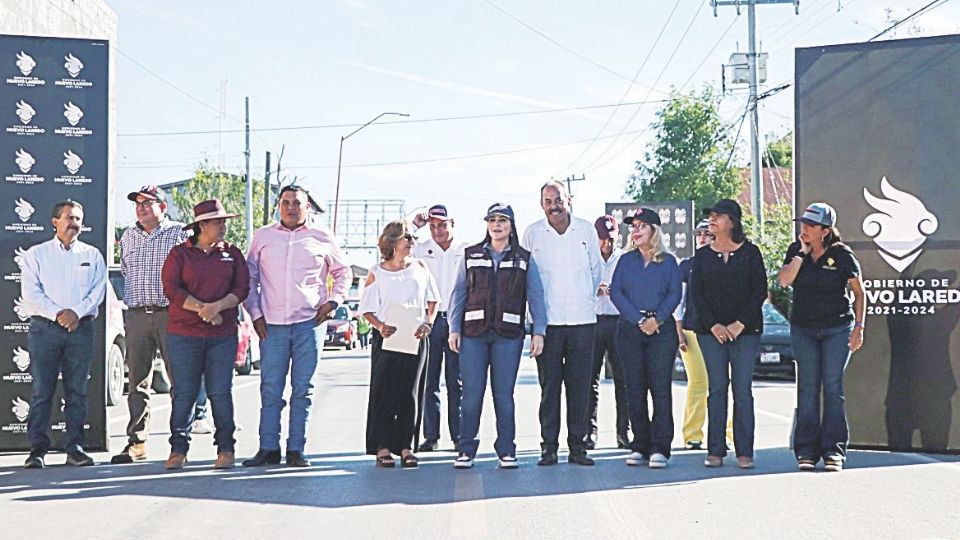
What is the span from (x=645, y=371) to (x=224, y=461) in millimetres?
3470

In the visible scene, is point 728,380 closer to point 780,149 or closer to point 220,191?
point 220,191

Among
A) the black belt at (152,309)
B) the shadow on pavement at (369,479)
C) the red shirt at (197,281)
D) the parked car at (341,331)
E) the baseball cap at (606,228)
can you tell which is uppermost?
the baseball cap at (606,228)

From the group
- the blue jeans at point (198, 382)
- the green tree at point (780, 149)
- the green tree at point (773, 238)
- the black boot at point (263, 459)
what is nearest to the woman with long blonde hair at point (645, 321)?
the black boot at point (263, 459)

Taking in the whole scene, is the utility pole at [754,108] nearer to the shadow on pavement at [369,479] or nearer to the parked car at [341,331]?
the parked car at [341,331]

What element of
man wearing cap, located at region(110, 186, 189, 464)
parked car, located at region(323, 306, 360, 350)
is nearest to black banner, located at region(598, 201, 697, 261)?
parked car, located at region(323, 306, 360, 350)

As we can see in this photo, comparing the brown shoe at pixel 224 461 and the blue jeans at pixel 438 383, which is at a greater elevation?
the blue jeans at pixel 438 383

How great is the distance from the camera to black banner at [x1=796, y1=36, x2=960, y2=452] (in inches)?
410

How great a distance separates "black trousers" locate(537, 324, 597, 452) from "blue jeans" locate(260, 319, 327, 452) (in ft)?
6.23

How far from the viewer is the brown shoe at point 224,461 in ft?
32.0

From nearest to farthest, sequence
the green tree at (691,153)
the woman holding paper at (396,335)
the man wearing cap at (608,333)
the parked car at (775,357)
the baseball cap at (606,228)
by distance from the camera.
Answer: the woman holding paper at (396,335)
the man wearing cap at (608,333)
the baseball cap at (606,228)
the parked car at (775,357)
the green tree at (691,153)

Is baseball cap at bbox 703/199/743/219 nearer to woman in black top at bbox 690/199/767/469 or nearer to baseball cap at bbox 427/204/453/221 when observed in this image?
woman in black top at bbox 690/199/767/469

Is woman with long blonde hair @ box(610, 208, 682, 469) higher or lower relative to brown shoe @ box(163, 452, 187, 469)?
higher

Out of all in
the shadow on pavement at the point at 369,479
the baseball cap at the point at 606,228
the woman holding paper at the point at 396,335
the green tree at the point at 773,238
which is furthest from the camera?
the green tree at the point at 773,238

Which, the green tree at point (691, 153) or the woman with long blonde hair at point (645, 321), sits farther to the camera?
the green tree at point (691, 153)
